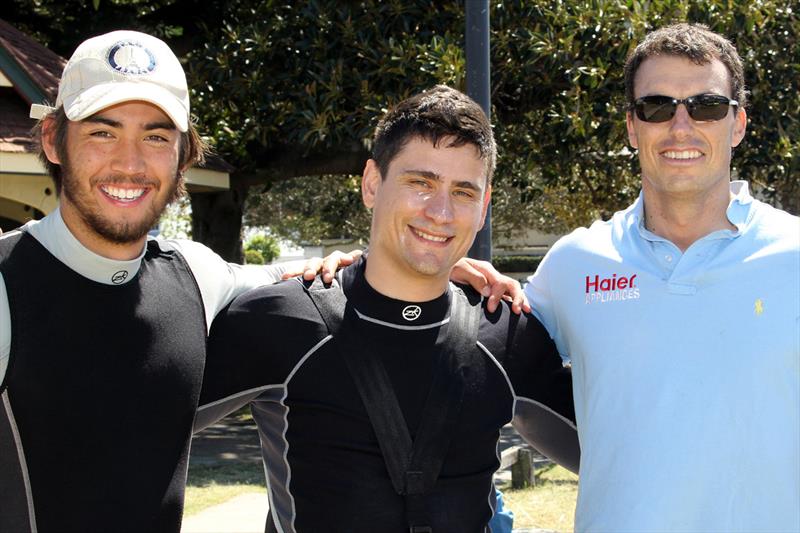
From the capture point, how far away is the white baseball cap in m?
2.95

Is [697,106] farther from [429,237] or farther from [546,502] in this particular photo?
[546,502]

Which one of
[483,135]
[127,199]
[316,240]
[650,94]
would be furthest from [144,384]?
[316,240]

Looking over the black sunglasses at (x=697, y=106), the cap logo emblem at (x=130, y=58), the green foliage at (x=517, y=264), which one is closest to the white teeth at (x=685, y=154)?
the black sunglasses at (x=697, y=106)

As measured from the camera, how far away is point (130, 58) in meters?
3.06

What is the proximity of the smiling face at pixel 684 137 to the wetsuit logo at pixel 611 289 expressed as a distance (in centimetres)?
36

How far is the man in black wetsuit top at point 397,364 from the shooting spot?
2975mm

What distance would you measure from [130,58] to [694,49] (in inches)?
78.0

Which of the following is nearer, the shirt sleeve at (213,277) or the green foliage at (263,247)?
the shirt sleeve at (213,277)

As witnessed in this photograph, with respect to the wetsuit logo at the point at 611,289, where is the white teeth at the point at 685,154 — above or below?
above

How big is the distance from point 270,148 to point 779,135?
644 centimetres

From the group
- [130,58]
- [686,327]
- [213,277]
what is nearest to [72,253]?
[213,277]

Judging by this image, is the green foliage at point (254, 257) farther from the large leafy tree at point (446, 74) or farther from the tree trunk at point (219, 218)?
the large leafy tree at point (446, 74)

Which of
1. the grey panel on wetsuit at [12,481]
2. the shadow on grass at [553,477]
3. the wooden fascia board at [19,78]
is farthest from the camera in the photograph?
Answer: the shadow on grass at [553,477]

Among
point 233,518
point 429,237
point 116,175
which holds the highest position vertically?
point 116,175
